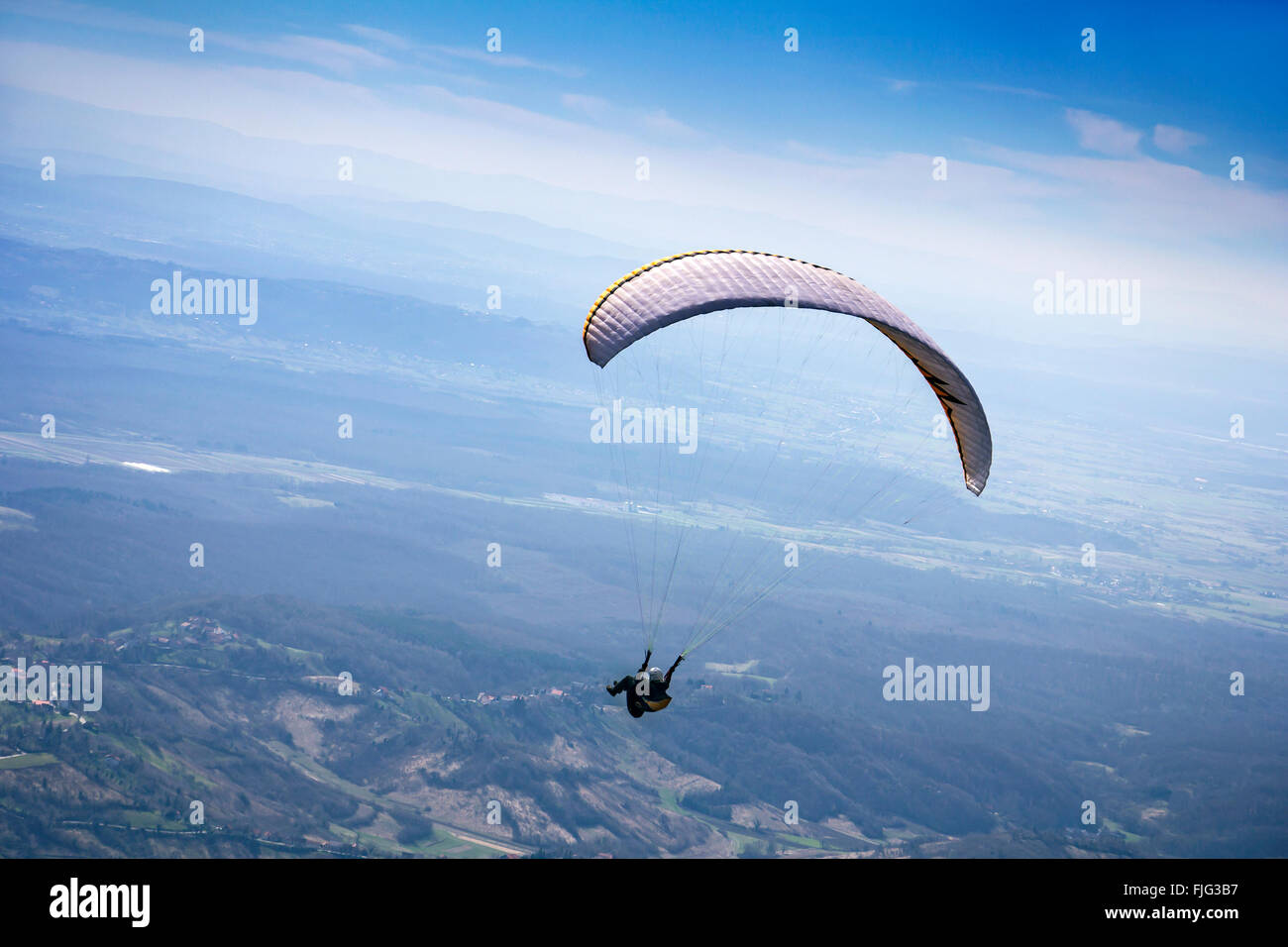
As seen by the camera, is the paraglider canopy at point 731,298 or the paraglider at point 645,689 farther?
the paraglider at point 645,689

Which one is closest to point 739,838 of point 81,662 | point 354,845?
point 354,845

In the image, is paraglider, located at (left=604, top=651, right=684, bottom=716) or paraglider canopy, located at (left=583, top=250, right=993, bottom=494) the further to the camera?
paraglider, located at (left=604, top=651, right=684, bottom=716)

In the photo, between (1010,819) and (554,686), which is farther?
(554,686)

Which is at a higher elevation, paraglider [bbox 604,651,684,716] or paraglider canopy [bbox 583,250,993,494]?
paraglider canopy [bbox 583,250,993,494]

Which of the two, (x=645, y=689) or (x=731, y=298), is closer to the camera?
(x=731, y=298)

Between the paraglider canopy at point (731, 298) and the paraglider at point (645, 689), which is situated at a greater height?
the paraglider canopy at point (731, 298)

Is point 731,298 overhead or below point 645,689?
overhead
